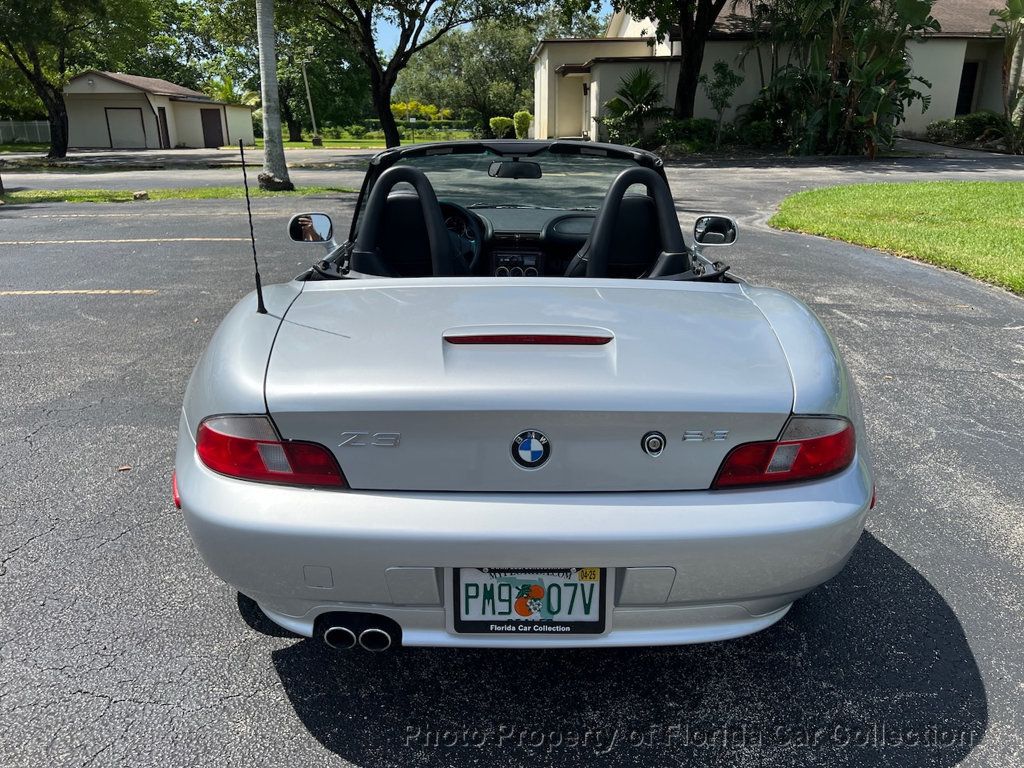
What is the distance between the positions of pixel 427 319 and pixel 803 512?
108 cm

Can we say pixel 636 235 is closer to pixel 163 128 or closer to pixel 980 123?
pixel 980 123

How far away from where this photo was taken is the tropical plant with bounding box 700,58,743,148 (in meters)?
26.3

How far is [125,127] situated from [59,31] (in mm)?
17248

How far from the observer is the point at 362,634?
193 cm

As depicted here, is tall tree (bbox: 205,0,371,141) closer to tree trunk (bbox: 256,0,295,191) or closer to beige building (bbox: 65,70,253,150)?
beige building (bbox: 65,70,253,150)

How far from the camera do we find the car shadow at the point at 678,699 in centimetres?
201

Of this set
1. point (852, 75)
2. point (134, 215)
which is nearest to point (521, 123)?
point (852, 75)

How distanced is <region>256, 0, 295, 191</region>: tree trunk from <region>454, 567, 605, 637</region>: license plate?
1518 cm

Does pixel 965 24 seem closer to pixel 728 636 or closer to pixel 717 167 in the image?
pixel 717 167

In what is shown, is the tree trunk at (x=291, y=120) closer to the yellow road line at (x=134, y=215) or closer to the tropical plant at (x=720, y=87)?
the tropical plant at (x=720, y=87)

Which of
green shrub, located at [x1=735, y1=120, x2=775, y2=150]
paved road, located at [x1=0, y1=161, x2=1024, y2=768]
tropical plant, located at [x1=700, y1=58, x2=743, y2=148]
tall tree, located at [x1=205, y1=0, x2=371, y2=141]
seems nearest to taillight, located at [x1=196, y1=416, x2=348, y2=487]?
paved road, located at [x1=0, y1=161, x2=1024, y2=768]

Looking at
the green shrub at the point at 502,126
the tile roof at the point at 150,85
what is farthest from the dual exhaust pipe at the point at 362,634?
the tile roof at the point at 150,85

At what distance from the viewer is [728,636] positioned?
196cm

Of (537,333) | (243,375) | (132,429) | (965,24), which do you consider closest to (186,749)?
(243,375)
